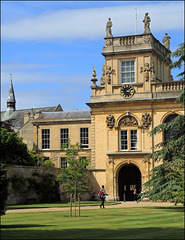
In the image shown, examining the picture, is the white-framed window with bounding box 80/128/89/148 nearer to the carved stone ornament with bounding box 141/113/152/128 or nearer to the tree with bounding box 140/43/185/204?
the carved stone ornament with bounding box 141/113/152/128

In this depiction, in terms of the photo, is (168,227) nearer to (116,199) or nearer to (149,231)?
(149,231)

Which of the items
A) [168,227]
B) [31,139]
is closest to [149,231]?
[168,227]

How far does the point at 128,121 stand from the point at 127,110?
3.20ft

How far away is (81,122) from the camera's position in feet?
181

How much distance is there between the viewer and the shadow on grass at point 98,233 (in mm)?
14673

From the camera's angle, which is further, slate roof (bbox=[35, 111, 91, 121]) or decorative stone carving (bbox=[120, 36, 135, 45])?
slate roof (bbox=[35, 111, 91, 121])

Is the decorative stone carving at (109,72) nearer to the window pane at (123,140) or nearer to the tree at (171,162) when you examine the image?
the window pane at (123,140)

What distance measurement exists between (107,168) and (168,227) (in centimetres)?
3109

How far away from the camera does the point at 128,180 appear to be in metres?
50.4

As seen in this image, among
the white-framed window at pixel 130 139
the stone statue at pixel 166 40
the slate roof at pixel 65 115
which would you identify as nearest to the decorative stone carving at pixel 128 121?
the white-framed window at pixel 130 139

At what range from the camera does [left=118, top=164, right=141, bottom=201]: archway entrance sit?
4941cm

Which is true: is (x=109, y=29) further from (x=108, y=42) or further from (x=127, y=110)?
(x=127, y=110)

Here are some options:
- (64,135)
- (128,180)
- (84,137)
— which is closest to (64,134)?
(64,135)

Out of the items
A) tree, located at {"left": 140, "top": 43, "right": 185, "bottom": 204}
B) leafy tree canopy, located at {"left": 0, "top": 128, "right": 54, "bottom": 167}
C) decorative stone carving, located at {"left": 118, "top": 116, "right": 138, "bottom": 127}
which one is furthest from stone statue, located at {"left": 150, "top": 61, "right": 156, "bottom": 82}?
tree, located at {"left": 140, "top": 43, "right": 185, "bottom": 204}
